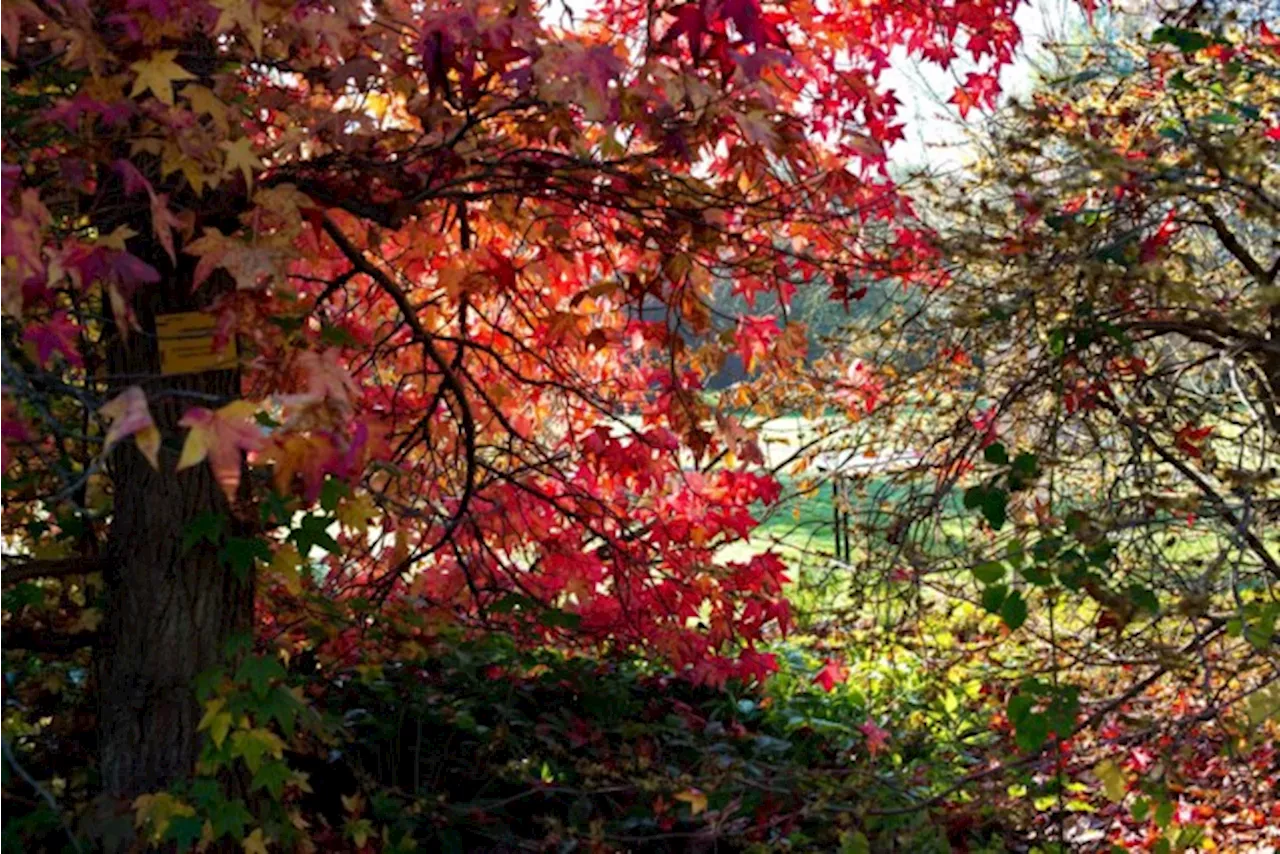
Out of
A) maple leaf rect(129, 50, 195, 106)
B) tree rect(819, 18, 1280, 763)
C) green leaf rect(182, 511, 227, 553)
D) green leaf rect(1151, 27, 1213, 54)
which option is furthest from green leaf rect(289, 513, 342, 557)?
green leaf rect(1151, 27, 1213, 54)

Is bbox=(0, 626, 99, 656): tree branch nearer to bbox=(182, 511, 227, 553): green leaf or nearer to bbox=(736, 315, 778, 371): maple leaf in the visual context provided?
bbox=(182, 511, 227, 553): green leaf

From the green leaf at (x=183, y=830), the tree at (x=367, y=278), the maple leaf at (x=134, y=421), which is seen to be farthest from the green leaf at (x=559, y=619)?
the maple leaf at (x=134, y=421)

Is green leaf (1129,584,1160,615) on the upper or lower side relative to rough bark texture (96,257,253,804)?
lower

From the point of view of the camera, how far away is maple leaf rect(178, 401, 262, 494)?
2104 millimetres

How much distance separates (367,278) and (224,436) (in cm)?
262

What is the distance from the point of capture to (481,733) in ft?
15.2

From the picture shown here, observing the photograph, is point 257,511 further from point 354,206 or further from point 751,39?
point 751,39

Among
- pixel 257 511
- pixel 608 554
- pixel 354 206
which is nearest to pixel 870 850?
pixel 608 554

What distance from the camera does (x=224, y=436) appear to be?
2.15 meters

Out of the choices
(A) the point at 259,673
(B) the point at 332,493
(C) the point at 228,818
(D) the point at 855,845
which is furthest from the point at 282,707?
(D) the point at 855,845

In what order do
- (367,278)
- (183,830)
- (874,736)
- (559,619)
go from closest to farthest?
(183,830)
(559,619)
(367,278)
(874,736)

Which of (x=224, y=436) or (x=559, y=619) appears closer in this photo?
(x=224, y=436)

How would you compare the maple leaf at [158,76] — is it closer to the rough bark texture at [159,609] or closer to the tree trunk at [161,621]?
the rough bark texture at [159,609]

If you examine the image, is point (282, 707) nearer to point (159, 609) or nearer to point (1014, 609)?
point (159, 609)
